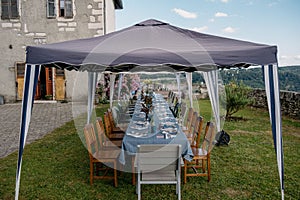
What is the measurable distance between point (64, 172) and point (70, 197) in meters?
0.87

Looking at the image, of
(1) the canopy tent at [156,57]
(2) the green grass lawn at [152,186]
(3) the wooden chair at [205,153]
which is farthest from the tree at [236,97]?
(1) the canopy tent at [156,57]

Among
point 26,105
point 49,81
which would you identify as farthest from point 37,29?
point 26,105

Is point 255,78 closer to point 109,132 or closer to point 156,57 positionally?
point 109,132

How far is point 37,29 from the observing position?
40.4ft

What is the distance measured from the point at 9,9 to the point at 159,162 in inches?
483

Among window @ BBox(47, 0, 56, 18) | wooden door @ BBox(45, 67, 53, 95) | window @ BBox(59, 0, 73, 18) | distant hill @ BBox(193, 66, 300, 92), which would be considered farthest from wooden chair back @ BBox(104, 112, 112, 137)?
window @ BBox(47, 0, 56, 18)

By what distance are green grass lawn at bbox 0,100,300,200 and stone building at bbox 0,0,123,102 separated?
7.24m

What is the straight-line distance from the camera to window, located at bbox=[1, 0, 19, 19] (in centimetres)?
1232

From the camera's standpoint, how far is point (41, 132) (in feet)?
22.5

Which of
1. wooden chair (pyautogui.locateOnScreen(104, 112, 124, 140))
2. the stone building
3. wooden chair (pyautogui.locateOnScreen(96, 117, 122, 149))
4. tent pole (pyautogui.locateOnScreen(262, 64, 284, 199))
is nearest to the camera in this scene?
tent pole (pyautogui.locateOnScreen(262, 64, 284, 199))

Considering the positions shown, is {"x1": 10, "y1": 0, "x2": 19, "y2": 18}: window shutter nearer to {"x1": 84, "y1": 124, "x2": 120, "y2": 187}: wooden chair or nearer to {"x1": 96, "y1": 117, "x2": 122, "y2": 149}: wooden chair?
{"x1": 96, "y1": 117, "x2": 122, "y2": 149}: wooden chair

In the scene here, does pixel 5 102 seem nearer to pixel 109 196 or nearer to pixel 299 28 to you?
pixel 109 196

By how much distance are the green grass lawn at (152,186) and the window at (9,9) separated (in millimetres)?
8698

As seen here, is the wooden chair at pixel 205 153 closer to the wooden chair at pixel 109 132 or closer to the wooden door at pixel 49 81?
the wooden chair at pixel 109 132
